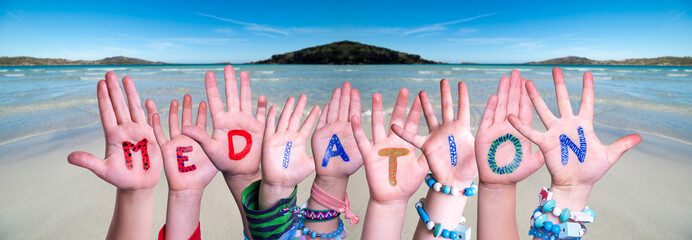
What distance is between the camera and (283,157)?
1.61 metres

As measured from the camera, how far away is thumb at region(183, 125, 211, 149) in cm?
141

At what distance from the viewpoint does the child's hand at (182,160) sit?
1.64 metres

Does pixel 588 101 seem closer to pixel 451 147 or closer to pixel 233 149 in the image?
pixel 451 147

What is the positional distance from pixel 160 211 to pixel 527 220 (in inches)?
122

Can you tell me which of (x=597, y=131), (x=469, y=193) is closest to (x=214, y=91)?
(x=469, y=193)

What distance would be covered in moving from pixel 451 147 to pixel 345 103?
571 mm

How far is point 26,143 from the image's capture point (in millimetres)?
4180

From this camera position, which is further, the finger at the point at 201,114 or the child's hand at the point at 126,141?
the finger at the point at 201,114

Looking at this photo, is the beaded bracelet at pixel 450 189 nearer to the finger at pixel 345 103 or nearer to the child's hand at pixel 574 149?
the child's hand at pixel 574 149

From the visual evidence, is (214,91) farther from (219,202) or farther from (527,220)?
(527,220)

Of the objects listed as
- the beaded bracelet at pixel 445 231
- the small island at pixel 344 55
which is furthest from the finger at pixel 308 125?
the small island at pixel 344 55

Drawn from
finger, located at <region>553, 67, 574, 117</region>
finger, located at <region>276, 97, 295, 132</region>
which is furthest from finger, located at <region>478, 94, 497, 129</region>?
finger, located at <region>276, 97, 295, 132</region>

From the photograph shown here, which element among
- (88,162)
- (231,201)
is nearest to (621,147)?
(88,162)

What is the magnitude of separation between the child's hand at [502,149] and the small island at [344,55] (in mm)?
61317
